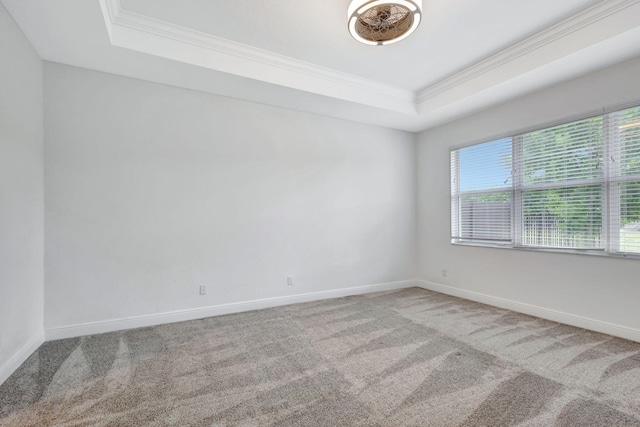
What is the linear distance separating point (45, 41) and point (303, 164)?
2.74 m

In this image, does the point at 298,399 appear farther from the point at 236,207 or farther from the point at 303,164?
the point at 303,164

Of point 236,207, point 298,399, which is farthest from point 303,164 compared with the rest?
point 298,399

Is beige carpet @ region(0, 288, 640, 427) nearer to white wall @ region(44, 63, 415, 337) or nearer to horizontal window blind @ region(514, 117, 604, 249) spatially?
white wall @ region(44, 63, 415, 337)

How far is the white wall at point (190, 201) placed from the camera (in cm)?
285

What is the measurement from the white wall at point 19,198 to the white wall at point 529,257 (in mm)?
4840

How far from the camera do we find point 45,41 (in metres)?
2.50

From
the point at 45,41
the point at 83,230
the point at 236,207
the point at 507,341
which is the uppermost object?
the point at 45,41

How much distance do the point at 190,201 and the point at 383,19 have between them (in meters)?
2.66

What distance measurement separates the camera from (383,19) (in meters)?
2.38

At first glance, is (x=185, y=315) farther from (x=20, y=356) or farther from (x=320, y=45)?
(x=320, y=45)

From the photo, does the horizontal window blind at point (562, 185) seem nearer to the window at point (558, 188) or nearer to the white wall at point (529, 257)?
the window at point (558, 188)

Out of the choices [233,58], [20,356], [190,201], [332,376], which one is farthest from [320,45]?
[20,356]

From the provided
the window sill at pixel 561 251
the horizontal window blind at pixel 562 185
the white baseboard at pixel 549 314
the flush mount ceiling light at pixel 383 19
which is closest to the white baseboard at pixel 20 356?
the flush mount ceiling light at pixel 383 19

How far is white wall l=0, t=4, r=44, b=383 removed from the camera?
2133 millimetres
